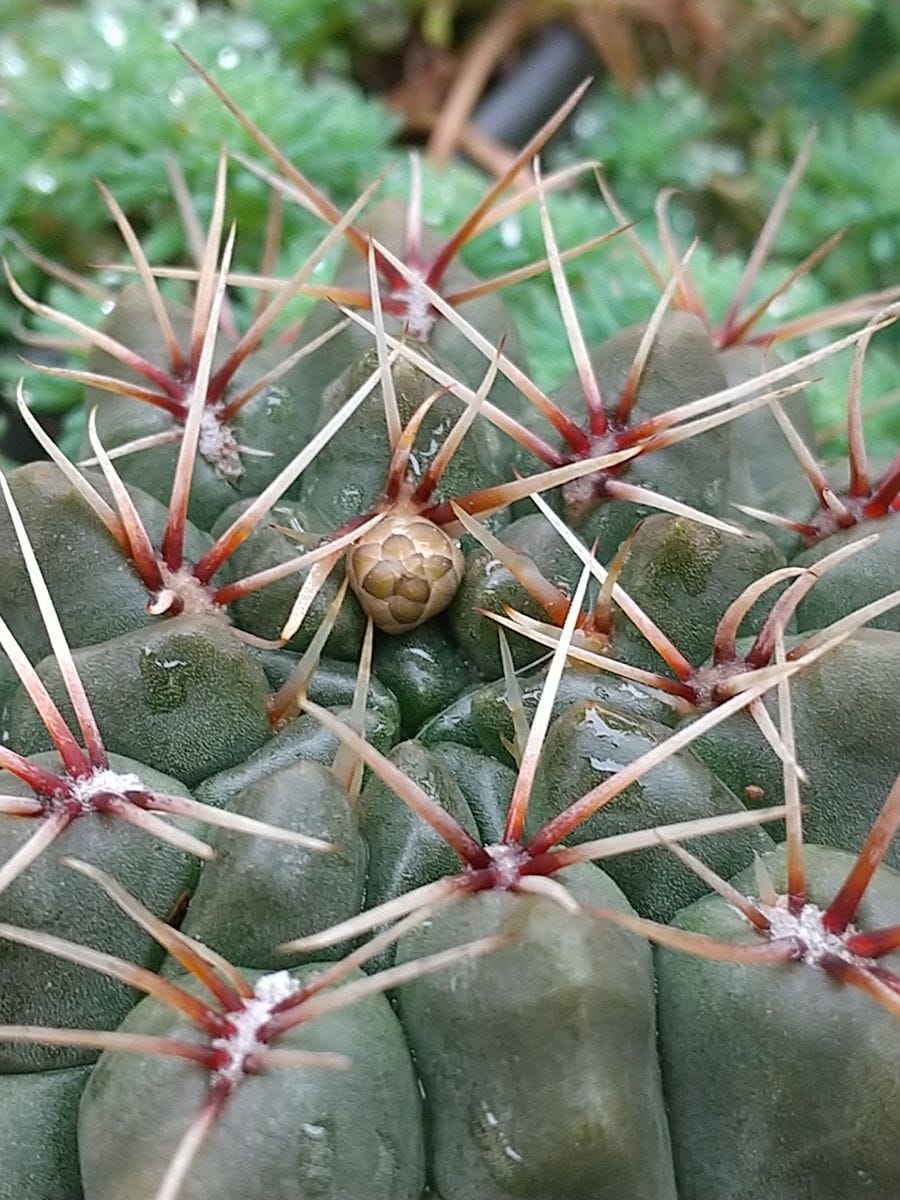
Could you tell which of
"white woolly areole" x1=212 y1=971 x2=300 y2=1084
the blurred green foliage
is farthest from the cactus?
the blurred green foliage

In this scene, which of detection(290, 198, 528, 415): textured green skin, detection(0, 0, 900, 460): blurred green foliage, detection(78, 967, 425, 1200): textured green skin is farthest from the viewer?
detection(0, 0, 900, 460): blurred green foliage

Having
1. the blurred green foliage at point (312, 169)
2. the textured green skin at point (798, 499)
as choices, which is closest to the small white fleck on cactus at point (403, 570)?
the textured green skin at point (798, 499)

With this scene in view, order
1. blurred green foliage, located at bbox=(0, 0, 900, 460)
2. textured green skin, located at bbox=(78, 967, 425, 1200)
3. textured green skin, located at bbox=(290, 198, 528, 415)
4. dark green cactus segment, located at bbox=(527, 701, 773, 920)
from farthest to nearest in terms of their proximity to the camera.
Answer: blurred green foliage, located at bbox=(0, 0, 900, 460) < textured green skin, located at bbox=(290, 198, 528, 415) < dark green cactus segment, located at bbox=(527, 701, 773, 920) < textured green skin, located at bbox=(78, 967, 425, 1200)

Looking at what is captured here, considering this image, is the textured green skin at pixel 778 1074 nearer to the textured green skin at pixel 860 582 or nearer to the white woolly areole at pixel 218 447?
the textured green skin at pixel 860 582

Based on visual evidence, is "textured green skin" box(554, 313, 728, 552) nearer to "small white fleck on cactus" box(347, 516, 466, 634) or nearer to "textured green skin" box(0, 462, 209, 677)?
"small white fleck on cactus" box(347, 516, 466, 634)

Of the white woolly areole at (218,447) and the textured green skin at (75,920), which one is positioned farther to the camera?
the white woolly areole at (218,447)
